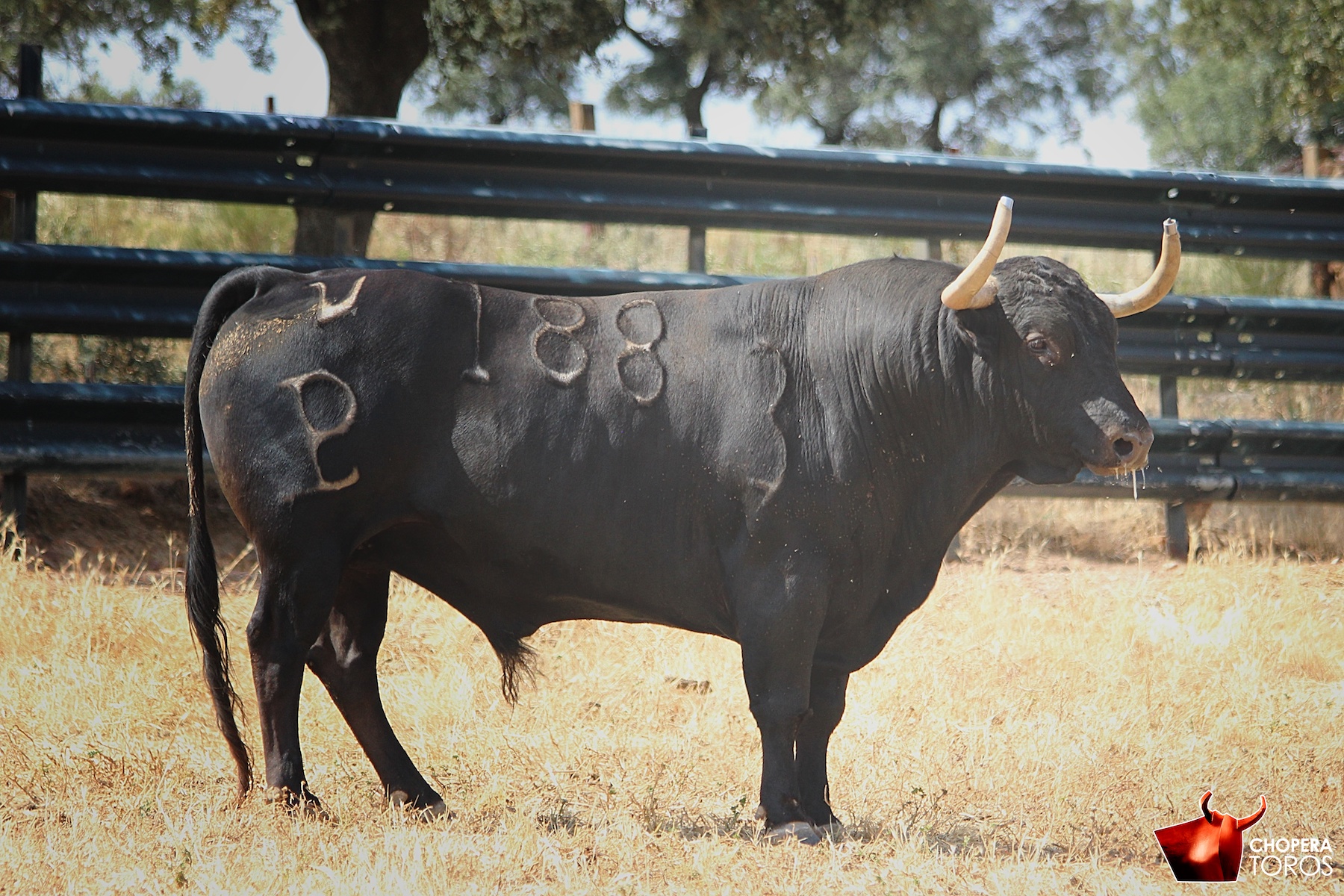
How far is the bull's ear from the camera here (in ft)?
13.1

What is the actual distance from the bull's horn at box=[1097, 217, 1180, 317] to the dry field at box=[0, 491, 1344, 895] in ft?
5.31

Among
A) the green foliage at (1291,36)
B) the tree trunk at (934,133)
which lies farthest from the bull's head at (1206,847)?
the tree trunk at (934,133)

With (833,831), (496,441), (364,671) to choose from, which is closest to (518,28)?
(496,441)

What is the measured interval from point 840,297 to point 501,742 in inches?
79.8

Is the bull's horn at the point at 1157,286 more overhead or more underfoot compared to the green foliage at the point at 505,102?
more underfoot

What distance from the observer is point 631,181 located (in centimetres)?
681

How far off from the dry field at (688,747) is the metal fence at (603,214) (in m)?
0.62

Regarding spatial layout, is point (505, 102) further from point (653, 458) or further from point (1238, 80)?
point (653, 458)

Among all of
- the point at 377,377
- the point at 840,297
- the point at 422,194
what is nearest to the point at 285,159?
the point at 422,194

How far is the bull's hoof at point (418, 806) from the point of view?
13.4 ft

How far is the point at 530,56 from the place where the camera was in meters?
10.2

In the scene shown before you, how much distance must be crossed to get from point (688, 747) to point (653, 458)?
4.41 feet

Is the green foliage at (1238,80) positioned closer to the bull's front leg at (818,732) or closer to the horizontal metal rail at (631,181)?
the horizontal metal rail at (631,181)

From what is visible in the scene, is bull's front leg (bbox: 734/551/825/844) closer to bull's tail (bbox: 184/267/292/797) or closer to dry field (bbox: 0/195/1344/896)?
dry field (bbox: 0/195/1344/896)
